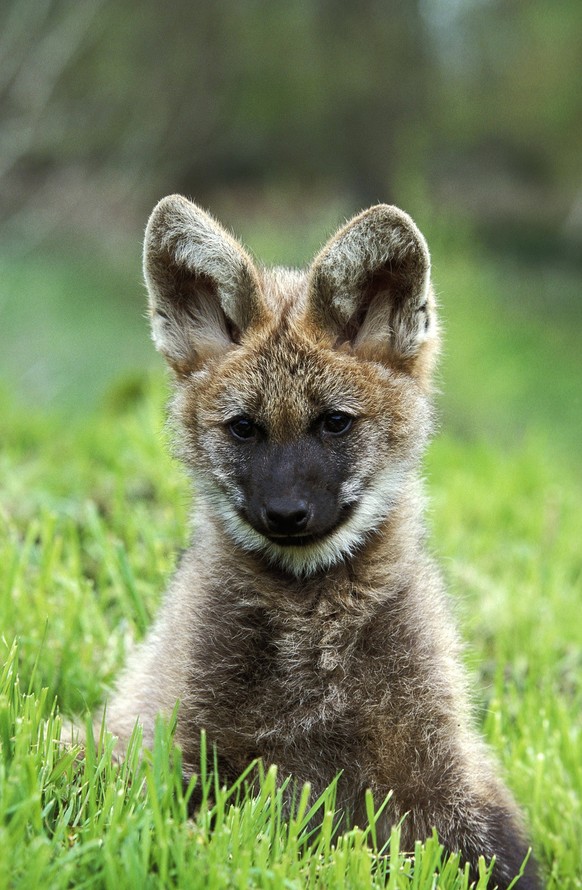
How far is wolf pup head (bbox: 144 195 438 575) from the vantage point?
315cm

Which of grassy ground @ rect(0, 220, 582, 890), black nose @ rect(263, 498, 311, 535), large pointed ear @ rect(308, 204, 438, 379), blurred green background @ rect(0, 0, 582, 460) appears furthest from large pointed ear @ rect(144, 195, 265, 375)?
blurred green background @ rect(0, 0, 582, 460)

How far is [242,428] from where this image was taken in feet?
10.6

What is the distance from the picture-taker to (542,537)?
21.0 ft

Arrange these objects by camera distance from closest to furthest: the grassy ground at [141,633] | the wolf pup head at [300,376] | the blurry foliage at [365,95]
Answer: the grassy ground at [141,633]
the wolf pup head at [300,376]
the blurry foliage at [365,95]

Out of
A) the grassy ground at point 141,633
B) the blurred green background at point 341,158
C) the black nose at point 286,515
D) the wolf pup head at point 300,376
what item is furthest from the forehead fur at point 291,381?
the blurred green background at point 341,158

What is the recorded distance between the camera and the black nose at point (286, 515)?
299 centimetres

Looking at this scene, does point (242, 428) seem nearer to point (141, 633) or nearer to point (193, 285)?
point (193, 285)

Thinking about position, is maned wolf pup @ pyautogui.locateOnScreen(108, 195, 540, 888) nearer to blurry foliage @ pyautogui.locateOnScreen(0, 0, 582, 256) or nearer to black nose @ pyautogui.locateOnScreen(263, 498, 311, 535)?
black nose @ pyautogui.locateOnScreen(263, 498, 311, 535)

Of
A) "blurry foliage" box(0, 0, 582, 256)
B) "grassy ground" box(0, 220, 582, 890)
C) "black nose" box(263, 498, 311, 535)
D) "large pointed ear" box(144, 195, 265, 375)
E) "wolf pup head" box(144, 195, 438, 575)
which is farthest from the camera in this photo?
"blurry foliage" box(0, 0, 582, 256)

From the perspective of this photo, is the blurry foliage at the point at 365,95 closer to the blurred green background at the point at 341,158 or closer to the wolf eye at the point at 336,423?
the blurred green background at the point at 341,158

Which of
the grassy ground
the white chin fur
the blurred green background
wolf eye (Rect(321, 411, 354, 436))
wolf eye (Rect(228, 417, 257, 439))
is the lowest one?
the grassy ground

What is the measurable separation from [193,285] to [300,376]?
2.09 feet

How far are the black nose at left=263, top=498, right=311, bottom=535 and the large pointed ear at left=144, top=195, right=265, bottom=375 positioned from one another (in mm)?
704

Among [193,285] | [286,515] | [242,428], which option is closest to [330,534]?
[286,515]
